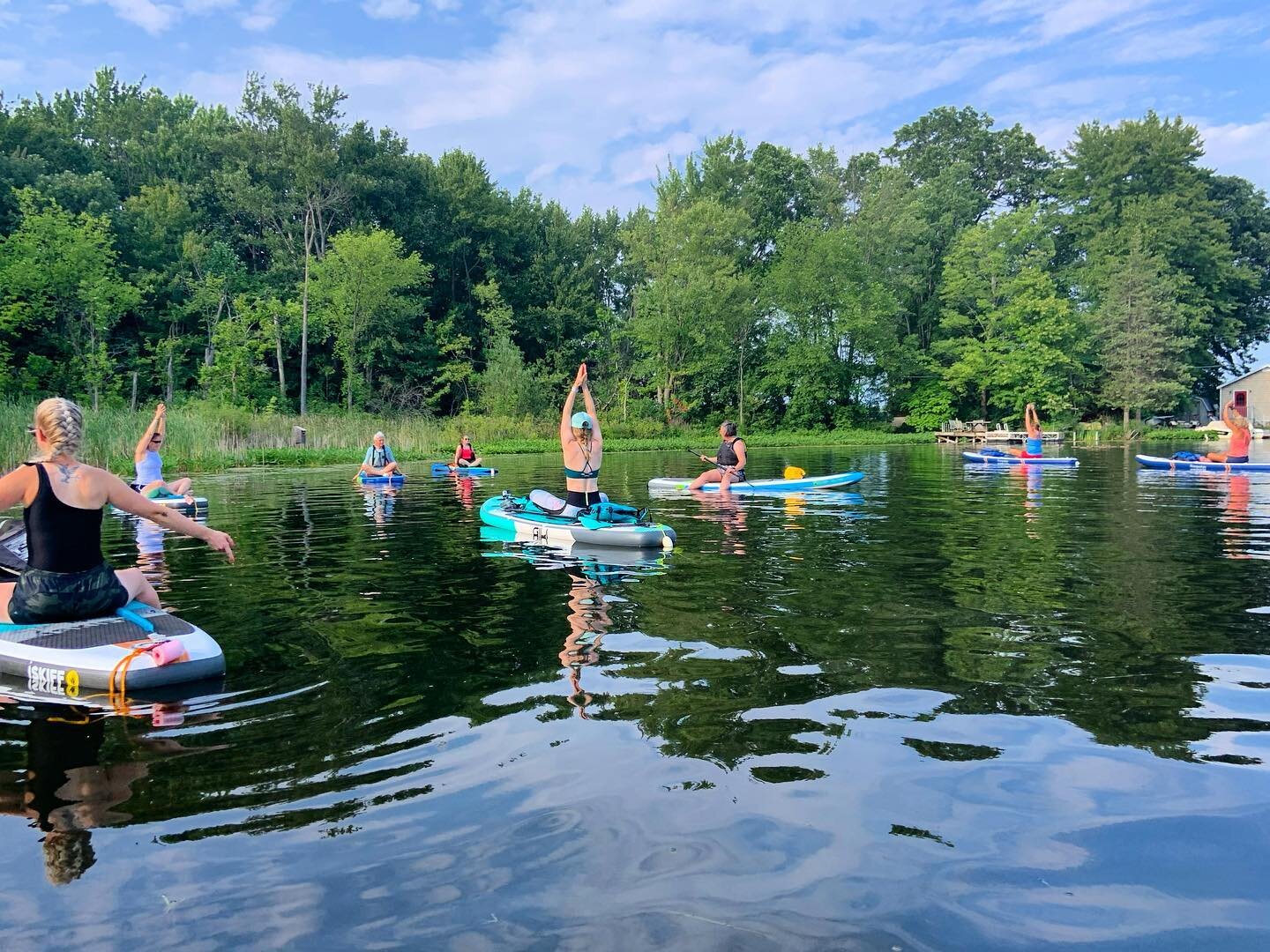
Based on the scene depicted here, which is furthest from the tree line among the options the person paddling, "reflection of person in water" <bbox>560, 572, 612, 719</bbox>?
"reflection of person in water" <bbox>560, 572, 612, 719</bbox>

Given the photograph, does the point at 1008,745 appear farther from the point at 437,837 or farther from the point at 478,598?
the point at 478,598

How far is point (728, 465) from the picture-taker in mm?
17141

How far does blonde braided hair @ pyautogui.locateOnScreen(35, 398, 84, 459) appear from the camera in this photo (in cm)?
523

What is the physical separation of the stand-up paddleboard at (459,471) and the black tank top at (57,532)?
17660mm

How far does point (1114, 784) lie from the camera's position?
12.5ft

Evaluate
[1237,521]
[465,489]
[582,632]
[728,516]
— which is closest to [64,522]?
[582,632]

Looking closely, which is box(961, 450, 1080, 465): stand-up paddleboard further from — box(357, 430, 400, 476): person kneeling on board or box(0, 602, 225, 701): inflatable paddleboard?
box(0, 602, 225, 701): inflatable paddleboard

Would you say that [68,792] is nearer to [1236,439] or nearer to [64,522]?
[64,522]

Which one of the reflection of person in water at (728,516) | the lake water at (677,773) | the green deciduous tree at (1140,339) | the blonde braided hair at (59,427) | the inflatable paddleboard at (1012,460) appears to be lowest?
the lake water at (677,773)

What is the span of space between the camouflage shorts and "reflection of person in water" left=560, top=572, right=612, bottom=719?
284 cm

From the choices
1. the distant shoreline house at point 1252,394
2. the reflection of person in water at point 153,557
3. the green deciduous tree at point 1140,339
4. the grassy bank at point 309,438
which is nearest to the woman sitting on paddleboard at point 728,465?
the reflection of person in water at point 153,557

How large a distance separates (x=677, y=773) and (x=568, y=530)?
7033 mm

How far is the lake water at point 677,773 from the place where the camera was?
9.52 ft

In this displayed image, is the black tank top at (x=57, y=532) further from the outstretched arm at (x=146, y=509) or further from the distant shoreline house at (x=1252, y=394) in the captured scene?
the distant shoreline house at (x=1252, y=394)
